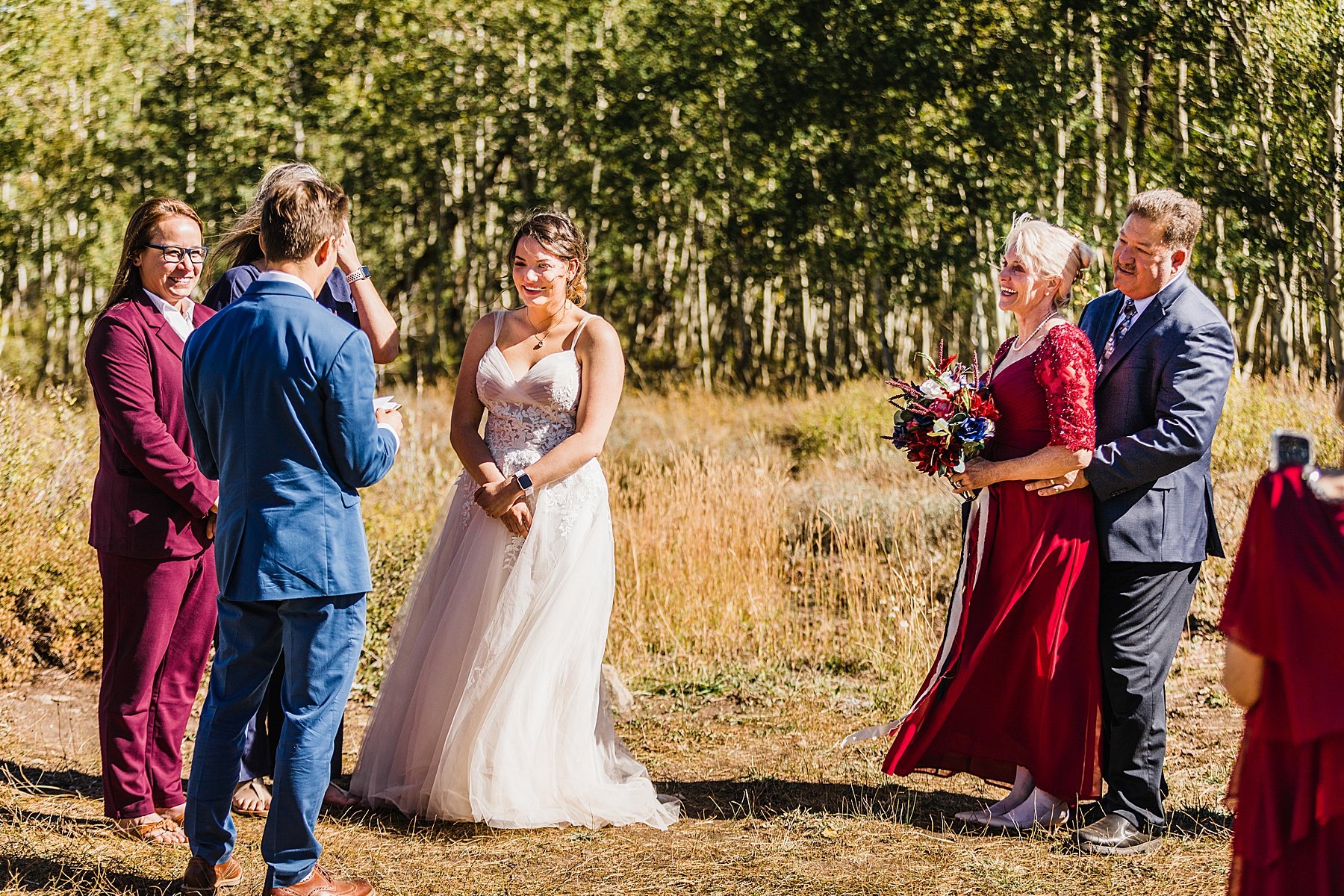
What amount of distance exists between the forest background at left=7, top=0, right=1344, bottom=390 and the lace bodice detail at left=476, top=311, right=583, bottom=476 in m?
10.8

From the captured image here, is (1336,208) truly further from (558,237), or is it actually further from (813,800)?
(558,237)

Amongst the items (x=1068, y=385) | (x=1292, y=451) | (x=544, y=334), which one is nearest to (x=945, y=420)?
(x=1068, y=385)

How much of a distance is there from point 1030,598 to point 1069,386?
77cm

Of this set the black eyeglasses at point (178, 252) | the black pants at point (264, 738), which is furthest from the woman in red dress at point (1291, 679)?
the black eyeglasses at point (178, 252)

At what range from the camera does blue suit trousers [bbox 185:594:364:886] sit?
3.30 metres

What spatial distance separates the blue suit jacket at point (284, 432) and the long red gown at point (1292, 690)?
7.11 feet

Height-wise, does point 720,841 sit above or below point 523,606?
below

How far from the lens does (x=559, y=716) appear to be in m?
4.43

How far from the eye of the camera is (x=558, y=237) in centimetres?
445

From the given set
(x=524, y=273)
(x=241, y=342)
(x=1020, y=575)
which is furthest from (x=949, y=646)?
(x=241, y=342)

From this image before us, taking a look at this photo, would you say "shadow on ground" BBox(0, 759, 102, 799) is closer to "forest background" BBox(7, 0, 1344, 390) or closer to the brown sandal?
the brown sandal

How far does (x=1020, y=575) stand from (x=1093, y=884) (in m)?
1.05

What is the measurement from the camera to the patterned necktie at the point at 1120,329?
14.1 ft

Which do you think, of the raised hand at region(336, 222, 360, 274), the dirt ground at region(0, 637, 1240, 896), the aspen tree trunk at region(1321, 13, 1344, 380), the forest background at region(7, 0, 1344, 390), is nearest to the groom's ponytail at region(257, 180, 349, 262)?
the raised hand at region(336, 222, 360, 274)
